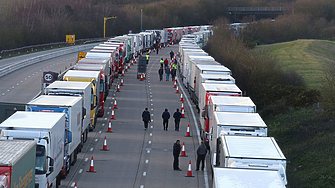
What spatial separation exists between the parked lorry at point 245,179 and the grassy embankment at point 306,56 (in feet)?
123

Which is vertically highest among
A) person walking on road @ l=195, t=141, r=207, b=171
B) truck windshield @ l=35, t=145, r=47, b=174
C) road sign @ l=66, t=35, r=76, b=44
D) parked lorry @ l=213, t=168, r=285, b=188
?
road sign @ l=66, t=35, r=76, b=44

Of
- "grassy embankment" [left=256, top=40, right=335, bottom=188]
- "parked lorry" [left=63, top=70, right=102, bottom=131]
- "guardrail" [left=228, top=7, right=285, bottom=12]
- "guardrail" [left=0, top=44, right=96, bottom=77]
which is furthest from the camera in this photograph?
"guardrail" [left=228, top=7, right=285, bottom=12]

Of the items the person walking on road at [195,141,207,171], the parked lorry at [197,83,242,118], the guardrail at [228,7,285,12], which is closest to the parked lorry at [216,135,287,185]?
the person walking on road at [195,141,207,171]

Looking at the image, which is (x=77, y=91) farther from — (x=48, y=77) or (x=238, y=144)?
(x=238, y=144)

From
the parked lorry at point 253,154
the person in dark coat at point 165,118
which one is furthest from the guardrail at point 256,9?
the parked lorry at point 253,154

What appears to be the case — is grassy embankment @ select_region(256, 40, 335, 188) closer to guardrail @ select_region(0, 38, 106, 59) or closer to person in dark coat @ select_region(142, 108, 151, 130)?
person in dark coat @ select_region(142, 108, 151, 130)

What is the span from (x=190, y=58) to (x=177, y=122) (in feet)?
44.7

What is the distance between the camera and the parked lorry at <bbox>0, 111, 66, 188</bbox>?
1504 centimetres

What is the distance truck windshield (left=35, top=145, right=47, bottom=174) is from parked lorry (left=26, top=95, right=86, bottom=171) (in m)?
3.23

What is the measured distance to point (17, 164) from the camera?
37.9ft

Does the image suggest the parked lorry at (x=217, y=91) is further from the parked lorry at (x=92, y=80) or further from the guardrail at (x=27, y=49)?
the guardrail at (x=27, y=49)

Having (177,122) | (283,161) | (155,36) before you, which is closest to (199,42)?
(155,36)

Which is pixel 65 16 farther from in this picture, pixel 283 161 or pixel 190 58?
pixel 283 161

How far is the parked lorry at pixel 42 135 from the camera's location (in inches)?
592
